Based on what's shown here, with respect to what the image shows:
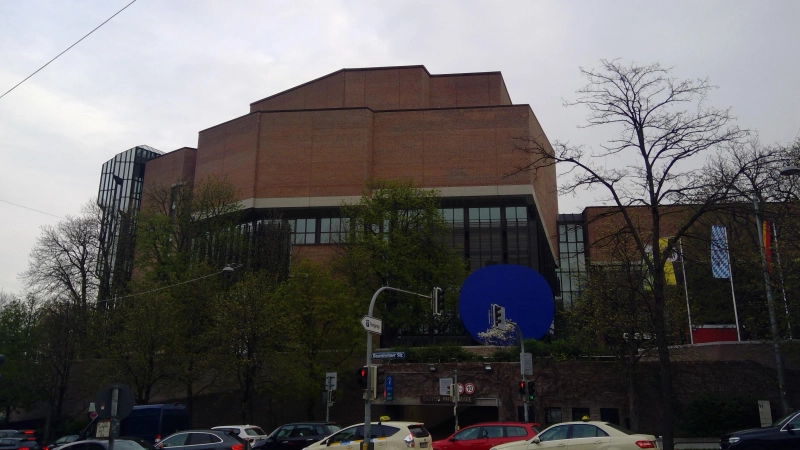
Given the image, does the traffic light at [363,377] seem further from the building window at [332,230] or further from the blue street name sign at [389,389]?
the building window at [332,230]

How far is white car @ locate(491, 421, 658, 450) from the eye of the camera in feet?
51.1

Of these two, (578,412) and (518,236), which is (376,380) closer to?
(578,412)

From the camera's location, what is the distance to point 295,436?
2366 cm

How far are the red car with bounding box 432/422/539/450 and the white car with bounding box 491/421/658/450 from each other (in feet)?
10.4

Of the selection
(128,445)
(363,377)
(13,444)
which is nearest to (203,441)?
(128,445)

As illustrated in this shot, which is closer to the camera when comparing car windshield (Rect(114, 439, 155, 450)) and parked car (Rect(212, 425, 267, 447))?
car windshield (Rect(114, 439, 155, 450))

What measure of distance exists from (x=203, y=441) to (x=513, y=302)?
66.6 feet

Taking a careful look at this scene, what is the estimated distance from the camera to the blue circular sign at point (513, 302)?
36.2m

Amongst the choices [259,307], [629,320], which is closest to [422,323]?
[259,307]

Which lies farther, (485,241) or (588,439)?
(485,241)

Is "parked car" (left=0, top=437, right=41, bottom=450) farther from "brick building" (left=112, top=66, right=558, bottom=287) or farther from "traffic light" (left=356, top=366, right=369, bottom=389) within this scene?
"brick building" (left=112, top=66, right=558, bottom=287)

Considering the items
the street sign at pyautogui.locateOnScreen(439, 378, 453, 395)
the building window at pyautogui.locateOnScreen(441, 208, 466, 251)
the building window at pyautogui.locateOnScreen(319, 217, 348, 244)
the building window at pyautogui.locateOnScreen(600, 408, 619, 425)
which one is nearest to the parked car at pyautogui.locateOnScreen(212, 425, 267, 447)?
the street sign at pyautogui.locateOnScreen(439, 378, 453, 395)

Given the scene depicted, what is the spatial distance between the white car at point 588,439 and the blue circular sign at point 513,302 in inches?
746

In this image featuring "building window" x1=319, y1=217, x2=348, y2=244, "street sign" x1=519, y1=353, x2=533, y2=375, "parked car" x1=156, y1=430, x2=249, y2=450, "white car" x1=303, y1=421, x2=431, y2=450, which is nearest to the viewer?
"white car" x1=303, y1=421, x2=431, y2=450
